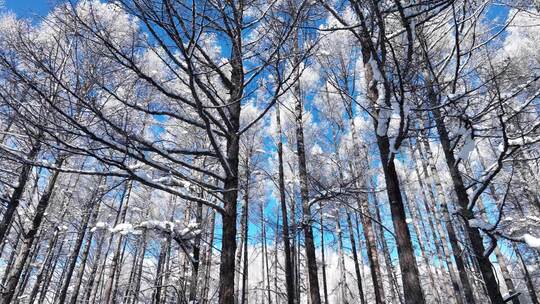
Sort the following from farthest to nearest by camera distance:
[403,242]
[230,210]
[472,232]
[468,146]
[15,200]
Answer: [15,200] < [472,232] < [230,210] < [403,242] < [468,146]

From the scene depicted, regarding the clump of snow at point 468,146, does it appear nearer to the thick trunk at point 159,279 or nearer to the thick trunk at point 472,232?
the thick trunk at point 472,232

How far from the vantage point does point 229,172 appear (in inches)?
122

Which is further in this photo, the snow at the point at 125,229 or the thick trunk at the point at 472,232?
the snow at the point at 125,229

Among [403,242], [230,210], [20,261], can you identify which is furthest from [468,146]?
[20,261]

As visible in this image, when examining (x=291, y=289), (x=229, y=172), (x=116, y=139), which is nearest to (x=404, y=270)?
(x=229, y=172)

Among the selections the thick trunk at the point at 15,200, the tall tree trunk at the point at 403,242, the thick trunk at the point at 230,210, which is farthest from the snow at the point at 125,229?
the tall tree trunk at the point at 403,242

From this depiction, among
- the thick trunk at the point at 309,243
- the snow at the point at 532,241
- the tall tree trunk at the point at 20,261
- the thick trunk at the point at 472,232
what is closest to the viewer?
the snow at the point at 532,241

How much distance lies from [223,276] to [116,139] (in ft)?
5.15

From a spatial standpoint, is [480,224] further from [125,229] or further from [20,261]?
[20,261]

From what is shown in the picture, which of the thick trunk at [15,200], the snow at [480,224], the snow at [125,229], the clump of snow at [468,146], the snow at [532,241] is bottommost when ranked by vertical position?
the snow at [532,241]

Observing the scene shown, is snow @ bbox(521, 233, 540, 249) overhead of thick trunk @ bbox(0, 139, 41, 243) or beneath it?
beneath

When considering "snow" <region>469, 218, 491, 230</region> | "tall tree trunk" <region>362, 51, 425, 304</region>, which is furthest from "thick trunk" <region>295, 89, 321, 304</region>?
"snow" <region>469, 218, 491, 230</region>

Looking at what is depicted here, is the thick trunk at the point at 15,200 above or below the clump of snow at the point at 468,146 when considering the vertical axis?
above

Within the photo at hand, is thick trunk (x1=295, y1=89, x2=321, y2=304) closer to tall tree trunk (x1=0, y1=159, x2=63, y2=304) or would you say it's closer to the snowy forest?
the snowy forest
